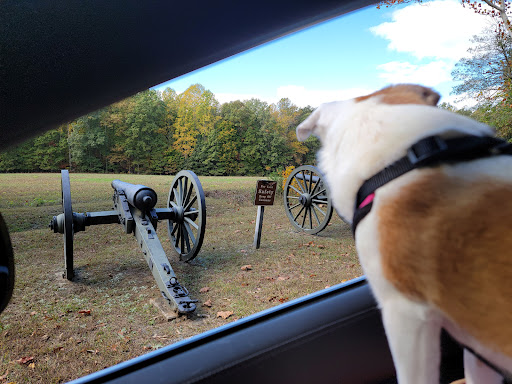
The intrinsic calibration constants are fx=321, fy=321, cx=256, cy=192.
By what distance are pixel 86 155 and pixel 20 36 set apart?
117cm

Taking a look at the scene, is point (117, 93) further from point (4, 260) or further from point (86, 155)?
point (86, 155)

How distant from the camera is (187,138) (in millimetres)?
2088

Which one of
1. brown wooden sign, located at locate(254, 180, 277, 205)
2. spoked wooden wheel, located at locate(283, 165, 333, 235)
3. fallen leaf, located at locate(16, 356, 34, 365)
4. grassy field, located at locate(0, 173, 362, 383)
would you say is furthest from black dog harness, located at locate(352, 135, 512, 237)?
spoked wooden wheel, located at locate(283, 165, 333, 235)

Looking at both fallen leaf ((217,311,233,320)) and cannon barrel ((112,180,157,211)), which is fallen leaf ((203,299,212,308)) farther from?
cannon barrel ((112,180,157,211))

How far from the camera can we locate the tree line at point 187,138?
4.90 ft

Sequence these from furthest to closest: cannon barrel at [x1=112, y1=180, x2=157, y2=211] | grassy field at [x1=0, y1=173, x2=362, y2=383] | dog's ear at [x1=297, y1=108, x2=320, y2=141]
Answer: cannon barrel at [x1=112, y1=180, x2=157, y2=211] < grassy field at [x1=0, y1=173, x2=362, y2=383] < dog's ear at [x1=297, y1=108, x2=320, y2=141]

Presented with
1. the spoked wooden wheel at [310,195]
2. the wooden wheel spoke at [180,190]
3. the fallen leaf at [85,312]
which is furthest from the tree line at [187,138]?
the spoked wooden wheel at [310,195]

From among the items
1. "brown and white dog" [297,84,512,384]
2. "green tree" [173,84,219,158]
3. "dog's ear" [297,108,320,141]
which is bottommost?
"brown and white dog" [297,84,512,384]

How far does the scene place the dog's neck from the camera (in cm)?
49

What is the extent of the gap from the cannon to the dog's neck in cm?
170

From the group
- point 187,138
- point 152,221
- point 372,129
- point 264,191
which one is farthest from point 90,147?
point 264,191

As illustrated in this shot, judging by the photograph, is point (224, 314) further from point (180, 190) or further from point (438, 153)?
point (438, 153)

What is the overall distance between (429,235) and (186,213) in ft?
8.65

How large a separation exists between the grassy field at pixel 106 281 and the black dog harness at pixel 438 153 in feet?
4.30
